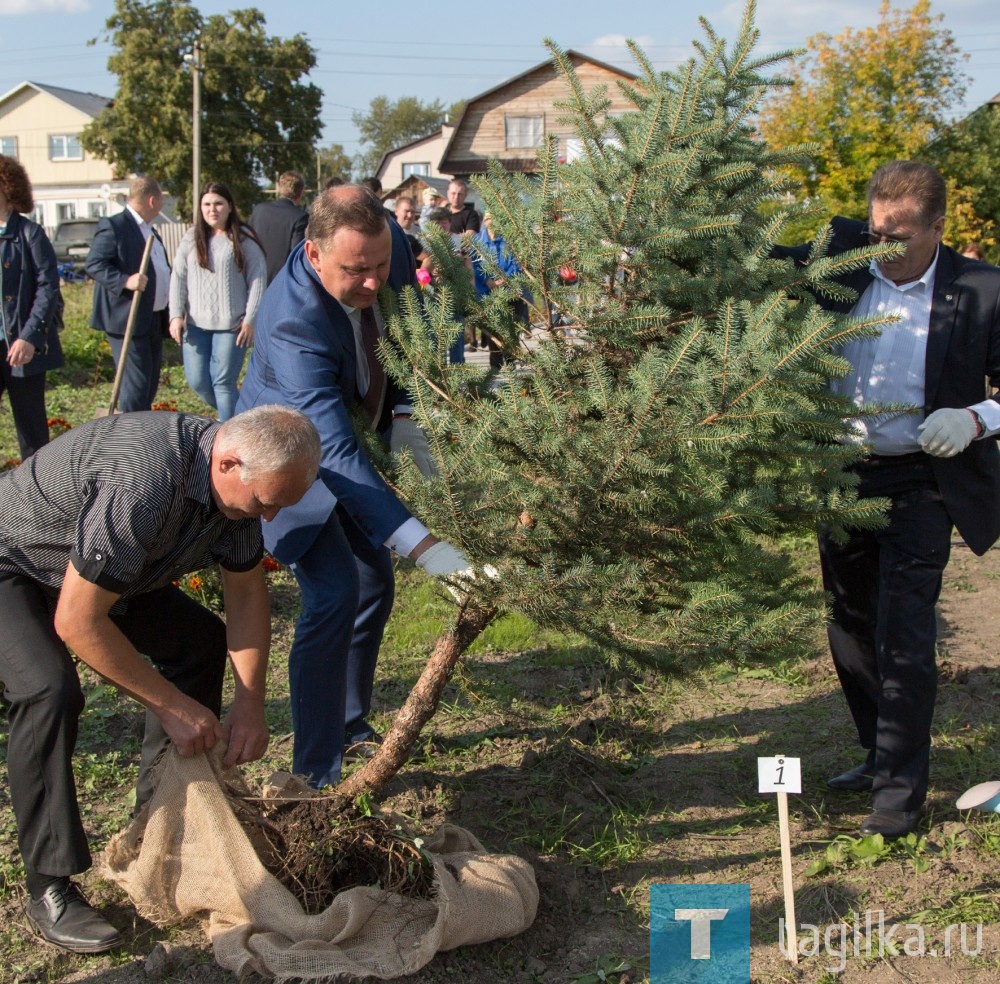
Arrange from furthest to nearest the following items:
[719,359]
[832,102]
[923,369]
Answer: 1. [832,102]
2. [923,369]
3. [719,359]

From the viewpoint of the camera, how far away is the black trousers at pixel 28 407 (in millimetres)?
6027

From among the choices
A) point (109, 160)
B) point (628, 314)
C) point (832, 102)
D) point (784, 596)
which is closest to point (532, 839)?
point (784, 596)

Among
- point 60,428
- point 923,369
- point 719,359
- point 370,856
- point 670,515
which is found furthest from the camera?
point 60,428

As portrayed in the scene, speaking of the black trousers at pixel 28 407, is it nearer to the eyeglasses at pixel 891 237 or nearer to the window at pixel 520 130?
the eyeglasses at pixel 891 237

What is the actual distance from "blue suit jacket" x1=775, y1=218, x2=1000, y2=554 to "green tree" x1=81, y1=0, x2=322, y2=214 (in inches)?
1386

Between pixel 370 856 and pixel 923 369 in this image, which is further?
pixel 923 369

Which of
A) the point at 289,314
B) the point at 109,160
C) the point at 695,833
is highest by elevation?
the point at 109,160

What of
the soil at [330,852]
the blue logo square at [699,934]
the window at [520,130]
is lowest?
the blue logo square at [699,934]

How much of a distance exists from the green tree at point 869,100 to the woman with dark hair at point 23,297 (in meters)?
11.8

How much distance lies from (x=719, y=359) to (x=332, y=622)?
4.72 ft

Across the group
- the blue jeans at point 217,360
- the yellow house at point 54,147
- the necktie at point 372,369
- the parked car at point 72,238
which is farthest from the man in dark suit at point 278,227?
the yellow house at point 54,147

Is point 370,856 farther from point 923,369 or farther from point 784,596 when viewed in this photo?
point 923,369

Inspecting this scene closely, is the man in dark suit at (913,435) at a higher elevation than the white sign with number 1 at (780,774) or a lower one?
higher

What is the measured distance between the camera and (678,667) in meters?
2.68
